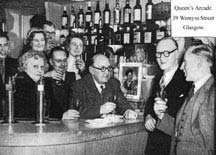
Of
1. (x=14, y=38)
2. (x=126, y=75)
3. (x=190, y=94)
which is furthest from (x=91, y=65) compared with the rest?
(x=14, y=38)

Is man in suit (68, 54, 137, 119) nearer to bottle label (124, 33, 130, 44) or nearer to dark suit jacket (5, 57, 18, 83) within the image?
bottle label (124, 33, 130, 44)

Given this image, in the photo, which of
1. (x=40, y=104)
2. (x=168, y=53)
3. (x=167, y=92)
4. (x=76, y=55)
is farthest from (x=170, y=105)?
(x=76, y=55)

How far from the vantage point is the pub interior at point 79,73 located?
62.0 inches

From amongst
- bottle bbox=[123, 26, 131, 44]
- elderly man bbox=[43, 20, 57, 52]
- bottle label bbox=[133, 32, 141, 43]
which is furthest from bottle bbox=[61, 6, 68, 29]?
bottle label bbox=[133, 32, 141, 43]

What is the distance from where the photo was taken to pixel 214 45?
1.69 meters

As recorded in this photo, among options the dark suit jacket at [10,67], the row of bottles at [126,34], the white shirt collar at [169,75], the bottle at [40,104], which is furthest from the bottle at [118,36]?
the bottle at [40,104]

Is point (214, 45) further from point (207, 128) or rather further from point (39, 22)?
point (39, 22)

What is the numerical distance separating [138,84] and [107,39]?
1.64ft

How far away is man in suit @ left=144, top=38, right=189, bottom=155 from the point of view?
1743 mm

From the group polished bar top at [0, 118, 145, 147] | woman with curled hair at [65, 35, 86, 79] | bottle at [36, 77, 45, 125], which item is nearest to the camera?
Answer: polished bar top at [0, 118, 145, 147]

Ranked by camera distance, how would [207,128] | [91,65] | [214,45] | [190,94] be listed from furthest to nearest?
[91,65]
[214,45]
[190,94]
[207,128]

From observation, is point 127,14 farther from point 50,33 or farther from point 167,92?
point 167,92

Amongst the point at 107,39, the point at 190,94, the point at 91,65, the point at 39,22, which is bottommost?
the point at 190,94

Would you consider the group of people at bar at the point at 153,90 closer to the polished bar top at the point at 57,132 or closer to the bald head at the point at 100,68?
the bald head at the point at 100,68
